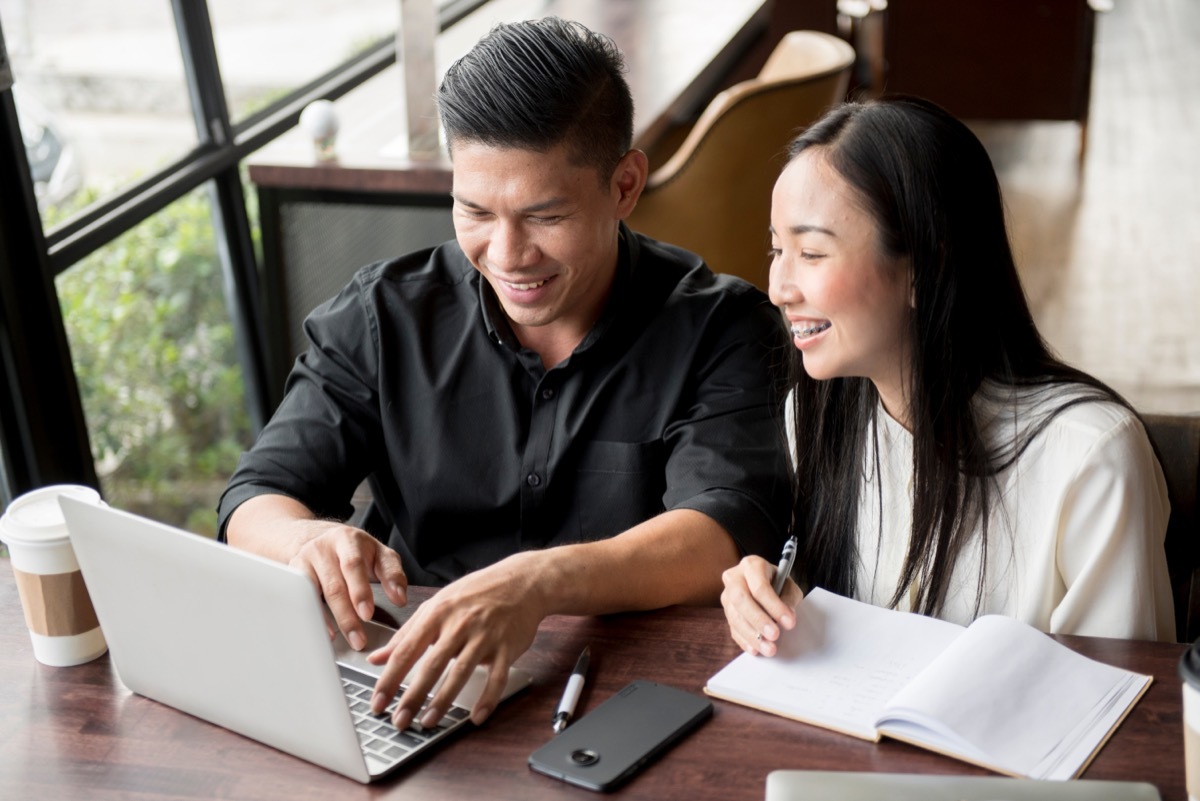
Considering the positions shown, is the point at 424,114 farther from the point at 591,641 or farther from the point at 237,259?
the point at 591,641

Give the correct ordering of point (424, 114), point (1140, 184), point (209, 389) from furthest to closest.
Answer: point (1140, 184), point (209, 389), point (424, 114)

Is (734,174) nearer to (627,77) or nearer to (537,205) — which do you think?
(627,77)

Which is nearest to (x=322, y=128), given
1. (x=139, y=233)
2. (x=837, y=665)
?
(x=139, y=233)

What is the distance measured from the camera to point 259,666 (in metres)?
1.16

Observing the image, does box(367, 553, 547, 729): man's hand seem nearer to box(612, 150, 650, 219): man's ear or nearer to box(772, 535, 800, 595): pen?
box(772, 535, 800, 595): pen

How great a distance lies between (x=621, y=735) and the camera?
119 centimetres

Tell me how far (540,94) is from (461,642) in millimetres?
752

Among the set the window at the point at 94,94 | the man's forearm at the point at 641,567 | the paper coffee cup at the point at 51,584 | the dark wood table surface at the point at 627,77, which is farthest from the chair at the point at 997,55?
the paper coffee cup at the point at 51,584

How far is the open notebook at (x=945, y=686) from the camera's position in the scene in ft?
3.79

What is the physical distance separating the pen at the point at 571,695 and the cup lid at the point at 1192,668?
21.2 inches

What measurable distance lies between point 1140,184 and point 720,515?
4.88 m

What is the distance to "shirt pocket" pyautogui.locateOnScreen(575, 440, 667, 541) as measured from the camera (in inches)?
72.1

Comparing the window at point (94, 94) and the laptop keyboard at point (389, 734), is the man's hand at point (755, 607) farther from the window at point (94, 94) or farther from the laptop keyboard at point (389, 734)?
the window at point (94, 94)

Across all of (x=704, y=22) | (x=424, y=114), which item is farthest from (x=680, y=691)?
(x=704, y=22)
